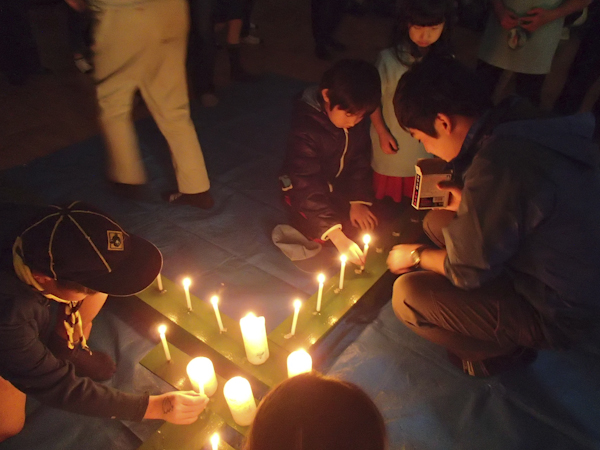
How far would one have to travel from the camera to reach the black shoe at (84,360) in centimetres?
160

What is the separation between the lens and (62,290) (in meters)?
1.21

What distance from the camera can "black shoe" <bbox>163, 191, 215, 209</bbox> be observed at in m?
2.47

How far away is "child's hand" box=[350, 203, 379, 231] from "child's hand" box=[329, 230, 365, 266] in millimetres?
238

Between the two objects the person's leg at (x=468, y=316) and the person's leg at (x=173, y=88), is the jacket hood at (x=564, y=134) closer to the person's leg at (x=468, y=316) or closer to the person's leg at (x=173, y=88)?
the person's leg at (x=468, y=316)

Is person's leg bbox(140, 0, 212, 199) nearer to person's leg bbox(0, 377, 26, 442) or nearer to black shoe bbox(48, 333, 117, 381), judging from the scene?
black shoe bbox(48, 333, 117, 381)

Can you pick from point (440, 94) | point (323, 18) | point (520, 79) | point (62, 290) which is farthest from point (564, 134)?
point (323, 18)

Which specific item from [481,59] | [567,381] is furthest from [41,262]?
[481,59]

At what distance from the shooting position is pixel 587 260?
1255 mm

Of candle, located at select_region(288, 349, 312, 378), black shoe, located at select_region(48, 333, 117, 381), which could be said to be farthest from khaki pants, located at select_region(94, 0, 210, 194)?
candle, located at select_region(288, 349, 312, 378)

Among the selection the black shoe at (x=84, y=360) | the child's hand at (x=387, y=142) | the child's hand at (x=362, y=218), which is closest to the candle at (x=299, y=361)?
the black shoe at (x=84, y=360)

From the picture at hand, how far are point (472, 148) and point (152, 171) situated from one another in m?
1.96

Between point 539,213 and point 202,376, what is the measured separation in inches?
43.2

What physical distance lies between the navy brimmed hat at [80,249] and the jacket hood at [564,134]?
109 cm

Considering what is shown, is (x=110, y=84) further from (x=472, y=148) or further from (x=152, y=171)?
(x=472, y=148)
